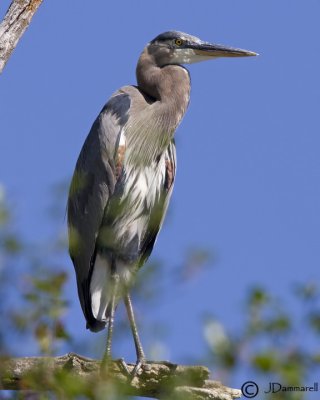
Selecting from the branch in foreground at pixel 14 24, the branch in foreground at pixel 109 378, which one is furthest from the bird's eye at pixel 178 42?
the branch in foreground at pixel 109 378

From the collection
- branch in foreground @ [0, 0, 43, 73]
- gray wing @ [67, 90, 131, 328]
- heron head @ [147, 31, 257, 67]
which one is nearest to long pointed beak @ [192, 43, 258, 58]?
heron head @ [147, 31, 257, 67]

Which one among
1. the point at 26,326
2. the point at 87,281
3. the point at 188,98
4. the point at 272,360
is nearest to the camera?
the point at 272,360

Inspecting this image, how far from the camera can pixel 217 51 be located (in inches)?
245

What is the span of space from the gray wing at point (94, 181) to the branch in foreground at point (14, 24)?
1.69 m

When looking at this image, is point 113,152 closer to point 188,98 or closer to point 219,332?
point 188,98

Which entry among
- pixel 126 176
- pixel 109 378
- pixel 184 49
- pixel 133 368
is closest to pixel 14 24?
pixel 133 368

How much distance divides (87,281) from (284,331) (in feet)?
13.3

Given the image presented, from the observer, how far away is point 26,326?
157cm

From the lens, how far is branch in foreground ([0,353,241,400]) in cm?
146

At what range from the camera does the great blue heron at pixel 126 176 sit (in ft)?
17.7

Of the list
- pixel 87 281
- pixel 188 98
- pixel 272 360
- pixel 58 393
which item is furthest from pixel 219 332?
pixel 188 98

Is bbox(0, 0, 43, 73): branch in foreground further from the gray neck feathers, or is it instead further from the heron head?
the heron head

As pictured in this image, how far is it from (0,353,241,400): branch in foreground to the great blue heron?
953mm

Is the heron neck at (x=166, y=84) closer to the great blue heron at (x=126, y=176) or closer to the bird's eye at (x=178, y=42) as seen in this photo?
the great blue heron at (x=126, y=176)
